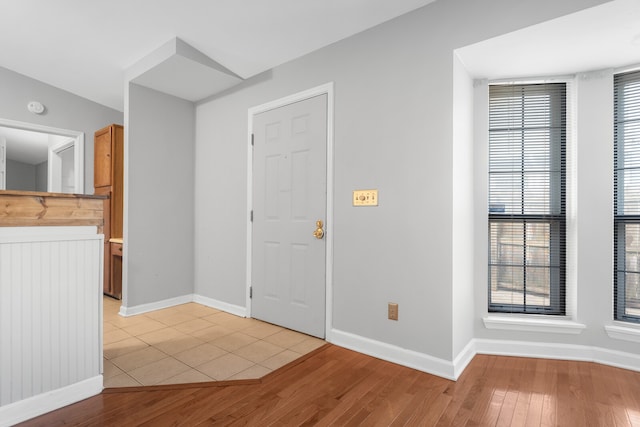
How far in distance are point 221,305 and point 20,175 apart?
4.68 meters

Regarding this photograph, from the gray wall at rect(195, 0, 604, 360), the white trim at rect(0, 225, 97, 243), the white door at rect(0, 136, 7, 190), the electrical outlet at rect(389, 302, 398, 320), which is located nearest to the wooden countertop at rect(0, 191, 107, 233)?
the white trim at rect(0, 225, 97, 243)

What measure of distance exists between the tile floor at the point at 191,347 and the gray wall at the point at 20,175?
375 centimetres

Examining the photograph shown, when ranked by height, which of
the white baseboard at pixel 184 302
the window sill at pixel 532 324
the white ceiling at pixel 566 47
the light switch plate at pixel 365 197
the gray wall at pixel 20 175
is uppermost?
the white ceiling at pixel 566 47

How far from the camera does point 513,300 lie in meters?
2.60

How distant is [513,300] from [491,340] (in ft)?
1.20

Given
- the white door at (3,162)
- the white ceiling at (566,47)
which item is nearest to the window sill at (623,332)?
the white ceiling at (566,47)

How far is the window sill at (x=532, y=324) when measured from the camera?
2396mm

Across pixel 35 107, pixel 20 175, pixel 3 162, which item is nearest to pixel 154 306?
pixel 35 107

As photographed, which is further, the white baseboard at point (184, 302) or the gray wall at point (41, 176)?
the gray wall at point (41, 176)

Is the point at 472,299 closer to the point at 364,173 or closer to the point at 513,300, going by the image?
the point at 513,300

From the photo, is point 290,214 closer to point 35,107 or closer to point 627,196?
point 627,196

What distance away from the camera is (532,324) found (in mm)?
2434

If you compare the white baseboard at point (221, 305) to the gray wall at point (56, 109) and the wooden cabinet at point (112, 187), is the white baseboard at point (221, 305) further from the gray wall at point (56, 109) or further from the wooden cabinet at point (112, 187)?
the gray wall at point (56, 109)

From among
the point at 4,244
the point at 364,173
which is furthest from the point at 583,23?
the point at 4,244
